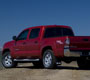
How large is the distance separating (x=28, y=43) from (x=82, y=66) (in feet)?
8.25

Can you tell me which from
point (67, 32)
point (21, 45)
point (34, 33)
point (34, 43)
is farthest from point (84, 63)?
point (21, 45)

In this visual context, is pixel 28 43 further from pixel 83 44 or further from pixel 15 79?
pixel 15 79

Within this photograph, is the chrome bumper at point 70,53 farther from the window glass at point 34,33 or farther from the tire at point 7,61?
the tire at point 7,61

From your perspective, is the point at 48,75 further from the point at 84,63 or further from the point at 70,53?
the point at 84,63

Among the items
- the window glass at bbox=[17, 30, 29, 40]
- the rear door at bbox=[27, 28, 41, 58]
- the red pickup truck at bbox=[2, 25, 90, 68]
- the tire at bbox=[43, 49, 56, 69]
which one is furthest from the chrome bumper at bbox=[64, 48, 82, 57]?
the window glass at bbox=[17, 30, 29, 40]

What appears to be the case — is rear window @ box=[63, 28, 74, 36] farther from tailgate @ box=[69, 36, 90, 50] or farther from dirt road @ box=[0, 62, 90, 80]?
dirt road @ box=[0, 62, 90, 80]

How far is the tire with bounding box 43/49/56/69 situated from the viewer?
1337cm

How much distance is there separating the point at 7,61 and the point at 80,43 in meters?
4.37

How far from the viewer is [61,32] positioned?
1480cm

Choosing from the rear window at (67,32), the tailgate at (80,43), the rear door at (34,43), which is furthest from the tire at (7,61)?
the tailgate at (80,43)

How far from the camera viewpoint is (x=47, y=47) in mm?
13898

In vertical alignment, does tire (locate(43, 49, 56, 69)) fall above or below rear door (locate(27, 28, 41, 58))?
below

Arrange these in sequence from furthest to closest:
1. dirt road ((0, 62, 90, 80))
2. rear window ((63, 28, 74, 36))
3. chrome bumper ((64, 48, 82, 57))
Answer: rear window ((63, 28, 74, 36)) < chrome bumper ((64, 48, 82, 57)) < dirt road ((0, 62, 90, 80))

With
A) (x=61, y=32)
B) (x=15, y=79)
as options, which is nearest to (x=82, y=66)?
(x=61, y=32)
